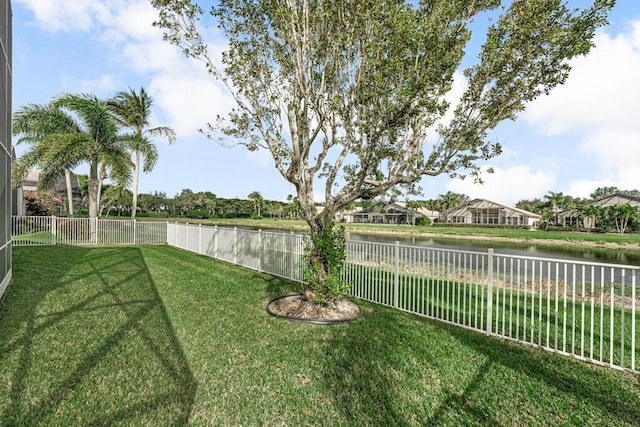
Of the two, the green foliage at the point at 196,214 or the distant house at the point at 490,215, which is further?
the green foliage at the point at 196,214

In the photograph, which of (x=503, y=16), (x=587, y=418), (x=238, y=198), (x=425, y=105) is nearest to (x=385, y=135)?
(x=425, y=105)

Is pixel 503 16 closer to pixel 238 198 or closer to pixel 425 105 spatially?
pixel 425 105

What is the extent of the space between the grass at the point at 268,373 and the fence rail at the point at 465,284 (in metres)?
0.49

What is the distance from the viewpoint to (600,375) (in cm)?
351

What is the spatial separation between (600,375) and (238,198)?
8509 centimetres

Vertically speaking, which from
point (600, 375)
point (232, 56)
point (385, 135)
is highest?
point (232, 56)

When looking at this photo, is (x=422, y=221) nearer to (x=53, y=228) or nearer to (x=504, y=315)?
(x=53, y=228)

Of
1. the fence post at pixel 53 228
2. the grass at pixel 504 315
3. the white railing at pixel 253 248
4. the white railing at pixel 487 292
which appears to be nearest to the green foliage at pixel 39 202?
the fence post at pixel 53 228

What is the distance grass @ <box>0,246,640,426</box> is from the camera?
8.88 feet

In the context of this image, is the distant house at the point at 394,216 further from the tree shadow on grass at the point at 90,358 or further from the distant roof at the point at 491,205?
the tree shadow on grass at the point at 90,358

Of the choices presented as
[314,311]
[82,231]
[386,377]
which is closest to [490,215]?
[82,231]

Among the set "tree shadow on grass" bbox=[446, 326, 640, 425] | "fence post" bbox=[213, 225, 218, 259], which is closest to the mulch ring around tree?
"tree shadow on grass" bbox=[446, 326, 640, 425]

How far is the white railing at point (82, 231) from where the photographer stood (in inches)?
578

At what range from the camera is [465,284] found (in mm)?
5066
